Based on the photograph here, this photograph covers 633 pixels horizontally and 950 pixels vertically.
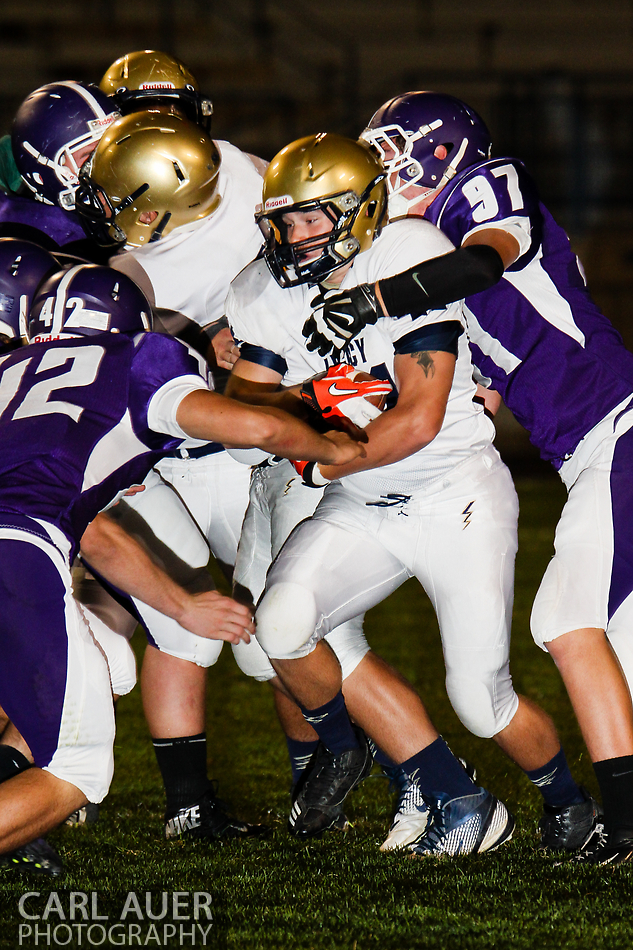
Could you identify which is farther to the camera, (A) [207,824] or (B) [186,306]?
(B) [186,306]

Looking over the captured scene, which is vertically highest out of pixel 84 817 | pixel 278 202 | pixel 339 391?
pixel 278 202

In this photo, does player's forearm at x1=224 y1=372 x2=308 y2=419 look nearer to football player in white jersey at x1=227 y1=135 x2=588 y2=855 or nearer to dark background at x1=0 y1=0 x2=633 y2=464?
football player in white jersey at x1=227 y1=135 x2=588 y2=855

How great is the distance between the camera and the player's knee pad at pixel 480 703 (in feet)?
9.59

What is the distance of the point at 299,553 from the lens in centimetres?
297

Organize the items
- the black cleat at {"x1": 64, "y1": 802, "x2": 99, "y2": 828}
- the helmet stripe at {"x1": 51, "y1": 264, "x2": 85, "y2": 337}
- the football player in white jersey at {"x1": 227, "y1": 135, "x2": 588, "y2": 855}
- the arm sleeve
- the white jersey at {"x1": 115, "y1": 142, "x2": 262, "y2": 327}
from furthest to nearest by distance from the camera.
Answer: the white jersey at {"x1": 115, "y1": 142, "x2": 262, "y2": 327}
the black cleat at {"x1": 64, "y1": 802, "x2": 99, "y2": 828}
the helmet stripe at {"x1": 51, "y1": 264, "x2": 85, "y2": 337}
the football player in white jersey at {"x1": 227, "y1": 135, "x2": 588, "y2": 855}
the arm sleeve

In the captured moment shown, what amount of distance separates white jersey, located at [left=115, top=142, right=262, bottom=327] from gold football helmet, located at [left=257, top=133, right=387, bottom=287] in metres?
0.61

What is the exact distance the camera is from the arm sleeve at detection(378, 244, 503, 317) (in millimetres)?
2799

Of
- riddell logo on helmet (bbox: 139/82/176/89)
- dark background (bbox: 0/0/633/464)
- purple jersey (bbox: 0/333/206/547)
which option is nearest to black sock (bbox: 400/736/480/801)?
purple jersey (bbox: 0/333/206/547)

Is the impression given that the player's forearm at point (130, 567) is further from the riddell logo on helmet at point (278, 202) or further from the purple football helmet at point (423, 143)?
the purple football helmet at point (423, 143)

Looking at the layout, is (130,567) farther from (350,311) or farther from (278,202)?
(278,202)

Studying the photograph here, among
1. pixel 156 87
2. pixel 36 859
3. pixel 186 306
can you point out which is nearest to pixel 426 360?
pixel 186 306

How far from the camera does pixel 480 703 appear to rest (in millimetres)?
2932

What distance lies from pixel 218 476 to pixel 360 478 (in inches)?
24.1

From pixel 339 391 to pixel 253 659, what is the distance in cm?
91
